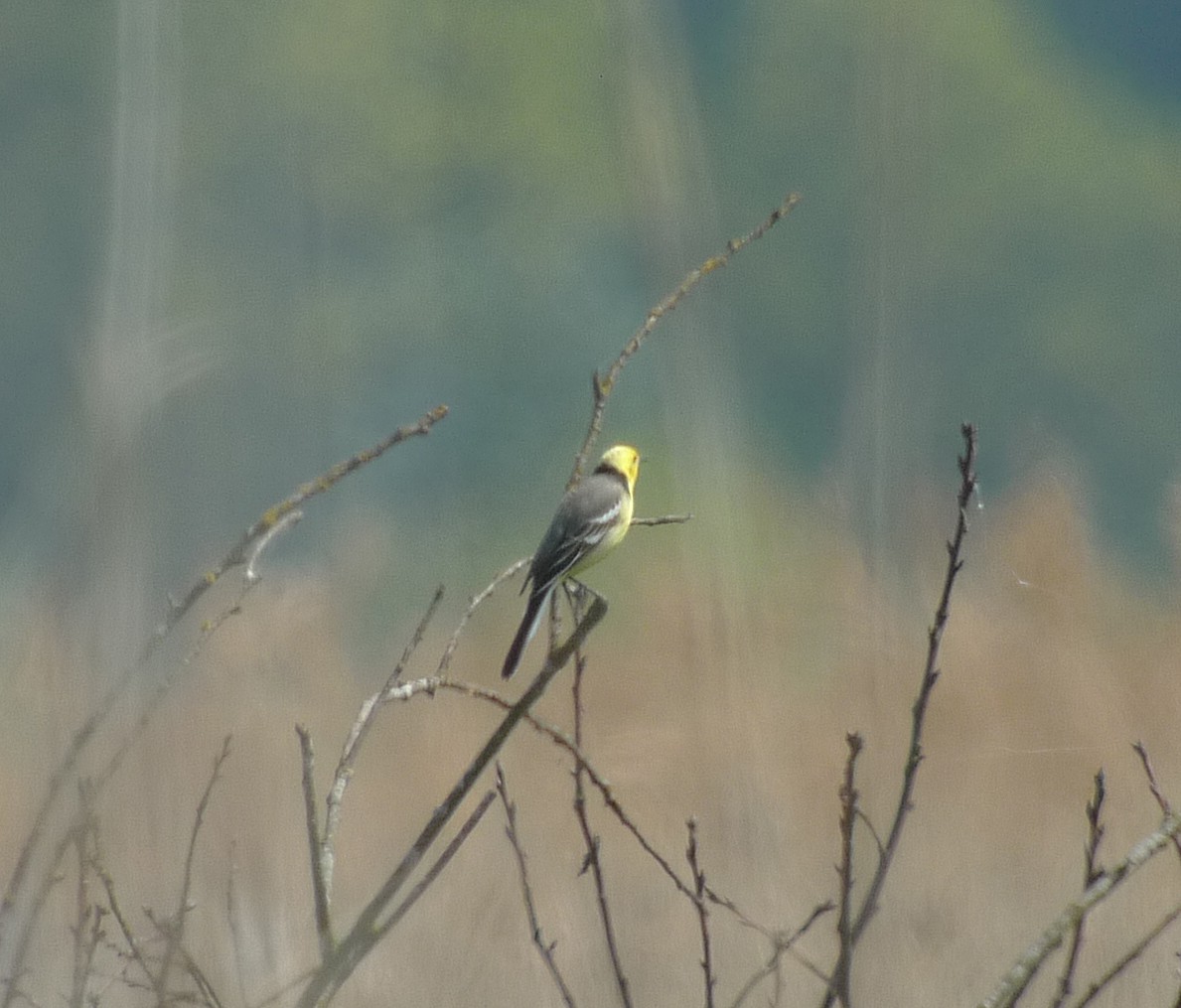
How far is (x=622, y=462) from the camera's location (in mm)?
2068

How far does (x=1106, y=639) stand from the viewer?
2.05 m

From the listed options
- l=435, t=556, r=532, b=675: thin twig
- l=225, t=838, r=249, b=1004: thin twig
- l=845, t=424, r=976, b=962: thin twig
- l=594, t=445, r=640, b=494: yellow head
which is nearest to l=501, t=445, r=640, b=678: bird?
l=594, t=445, r=640, b=494: yellow head

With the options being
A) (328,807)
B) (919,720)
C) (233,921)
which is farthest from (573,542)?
(919,720)

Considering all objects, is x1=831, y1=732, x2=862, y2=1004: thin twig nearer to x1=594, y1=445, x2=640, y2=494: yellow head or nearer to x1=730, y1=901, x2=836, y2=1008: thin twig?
x1=730, y1=901, x2=836, y2=1008: thin twig

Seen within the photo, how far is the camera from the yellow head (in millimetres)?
2043

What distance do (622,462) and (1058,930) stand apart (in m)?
1.55

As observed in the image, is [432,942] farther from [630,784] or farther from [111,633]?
[111,633]

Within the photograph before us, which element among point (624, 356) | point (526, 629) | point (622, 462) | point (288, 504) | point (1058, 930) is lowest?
point (1058, 930)

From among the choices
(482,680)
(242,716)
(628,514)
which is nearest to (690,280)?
(628,514)

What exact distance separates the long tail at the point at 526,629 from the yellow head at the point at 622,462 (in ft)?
1.18

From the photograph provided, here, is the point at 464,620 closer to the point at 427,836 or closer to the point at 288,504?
the point at 288,504

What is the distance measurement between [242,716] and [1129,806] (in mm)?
1215

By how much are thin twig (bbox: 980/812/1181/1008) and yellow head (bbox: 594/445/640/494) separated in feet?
4.81

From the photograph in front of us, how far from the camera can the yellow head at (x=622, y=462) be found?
204 cm
